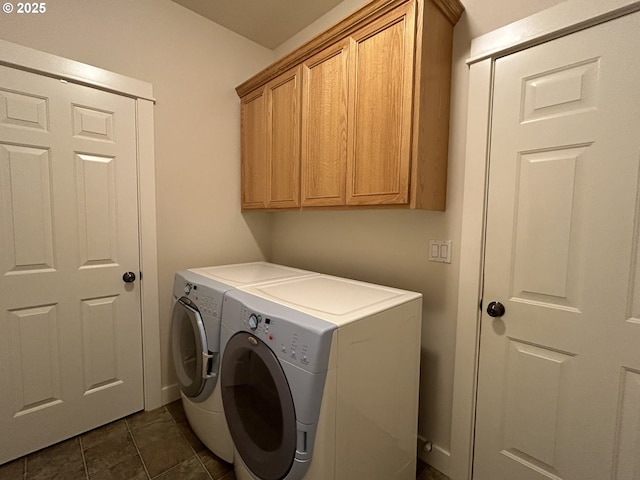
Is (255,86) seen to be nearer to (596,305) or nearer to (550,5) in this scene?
(550,5)

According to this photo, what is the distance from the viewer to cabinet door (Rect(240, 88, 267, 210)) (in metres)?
2.03

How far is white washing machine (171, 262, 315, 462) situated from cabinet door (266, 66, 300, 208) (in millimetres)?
538

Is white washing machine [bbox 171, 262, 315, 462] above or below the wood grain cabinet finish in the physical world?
below

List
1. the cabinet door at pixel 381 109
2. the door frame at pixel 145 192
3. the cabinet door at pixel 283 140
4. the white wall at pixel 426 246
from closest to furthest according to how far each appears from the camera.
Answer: the cabinet door at pixel 381 109 → the white wall at pixel 426 246 → the door frame at pixel 145 192 → the cabinet door at pixel 283 140

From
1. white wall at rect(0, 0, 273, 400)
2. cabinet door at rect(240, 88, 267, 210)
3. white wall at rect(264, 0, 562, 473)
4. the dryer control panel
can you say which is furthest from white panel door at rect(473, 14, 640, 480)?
white wall at rect(0, 0, 273, 400)

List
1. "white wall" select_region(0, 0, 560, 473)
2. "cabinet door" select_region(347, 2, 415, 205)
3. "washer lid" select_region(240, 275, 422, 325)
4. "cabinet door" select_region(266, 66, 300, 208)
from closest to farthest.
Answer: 1. "washer lid" select_region(240, 275, 422, 325)
2. "cabinet door" select_region(347, 2, 415, 205)
3. "white wall" select_region(0, 0, 560, 473)
4. "cabinet door" select_region(266, 66, 300, 208)

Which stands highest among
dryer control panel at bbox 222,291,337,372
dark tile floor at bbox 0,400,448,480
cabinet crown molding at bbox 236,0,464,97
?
cabinet crown molding at bbox 236,0,464,97

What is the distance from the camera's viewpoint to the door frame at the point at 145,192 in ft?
5.16

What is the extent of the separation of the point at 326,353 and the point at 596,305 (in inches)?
40.9

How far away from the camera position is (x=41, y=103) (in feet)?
4.89

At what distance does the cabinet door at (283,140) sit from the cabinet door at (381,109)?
0.44 m

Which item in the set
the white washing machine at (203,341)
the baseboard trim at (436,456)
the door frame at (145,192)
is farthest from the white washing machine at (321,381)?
the door frame at (145,192)

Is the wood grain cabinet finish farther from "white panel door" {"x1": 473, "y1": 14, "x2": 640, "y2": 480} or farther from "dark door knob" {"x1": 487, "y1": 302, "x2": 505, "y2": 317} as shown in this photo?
"dark door knob" {"x1": 487, "y1": 302, "x2": 505, "y2": 317}

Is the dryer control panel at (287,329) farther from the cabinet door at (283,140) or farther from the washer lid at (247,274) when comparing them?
the cabinet door at (283,140)
